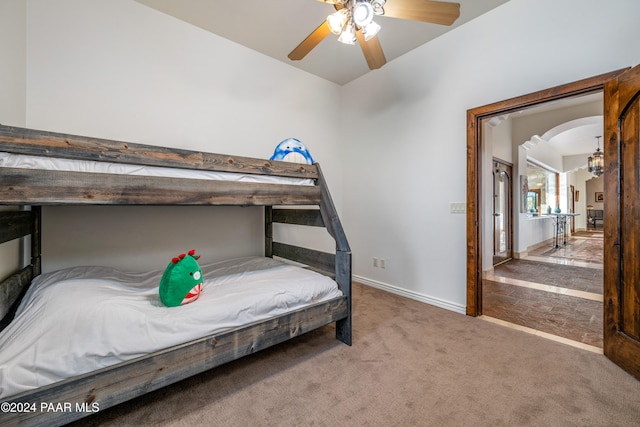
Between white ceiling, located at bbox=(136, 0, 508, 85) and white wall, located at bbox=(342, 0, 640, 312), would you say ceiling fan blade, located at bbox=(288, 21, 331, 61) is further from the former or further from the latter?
white wall, located at bbox=(342, 0, 640, 312)

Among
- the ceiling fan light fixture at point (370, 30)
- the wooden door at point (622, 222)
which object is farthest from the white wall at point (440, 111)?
the ceiling fan light fixture at point (370, 30)

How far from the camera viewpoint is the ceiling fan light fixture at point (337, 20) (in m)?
1.58

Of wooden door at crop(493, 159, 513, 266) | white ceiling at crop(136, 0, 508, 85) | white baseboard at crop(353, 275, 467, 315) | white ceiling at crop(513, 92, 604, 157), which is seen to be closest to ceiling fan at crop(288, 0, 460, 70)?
white ceiling at crop(136, 0, 508, 85)

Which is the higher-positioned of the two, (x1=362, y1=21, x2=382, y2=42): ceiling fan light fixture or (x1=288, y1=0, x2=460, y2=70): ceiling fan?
(x1=288, y1=0, x2=460, y2=70): ceiling fan

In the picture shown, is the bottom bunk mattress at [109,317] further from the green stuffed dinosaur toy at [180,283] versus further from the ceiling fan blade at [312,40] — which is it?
the ceiling fan blade at [312,40]

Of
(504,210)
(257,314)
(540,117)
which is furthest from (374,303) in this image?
(540,117)

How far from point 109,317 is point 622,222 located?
2966 mm

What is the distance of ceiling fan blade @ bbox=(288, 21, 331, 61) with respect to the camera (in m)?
1.70

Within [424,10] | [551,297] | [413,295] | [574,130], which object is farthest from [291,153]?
[574,130]

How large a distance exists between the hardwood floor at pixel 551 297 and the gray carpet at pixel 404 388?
37cm

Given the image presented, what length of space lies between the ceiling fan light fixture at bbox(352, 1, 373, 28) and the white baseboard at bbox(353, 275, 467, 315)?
2547 mm

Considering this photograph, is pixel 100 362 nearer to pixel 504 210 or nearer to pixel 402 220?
pixel 402 220

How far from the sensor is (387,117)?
10.5 ft

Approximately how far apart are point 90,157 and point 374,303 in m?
2.63
